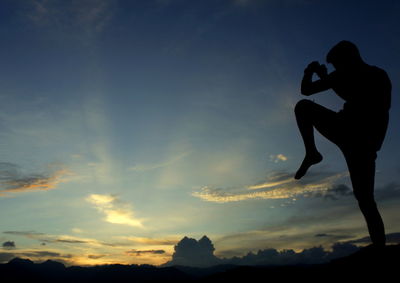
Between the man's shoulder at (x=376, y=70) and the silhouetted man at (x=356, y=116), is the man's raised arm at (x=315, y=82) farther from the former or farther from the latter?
the man's shoulder at (x=376, y=70)

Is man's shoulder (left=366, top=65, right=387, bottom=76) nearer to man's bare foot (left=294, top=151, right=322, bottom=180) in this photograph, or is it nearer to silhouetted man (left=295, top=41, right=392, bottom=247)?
silhouetted man (left=295, top=41, right=392, bottom=247)

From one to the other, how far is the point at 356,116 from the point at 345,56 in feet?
4.35

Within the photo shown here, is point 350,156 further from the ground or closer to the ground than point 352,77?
closer to the ground

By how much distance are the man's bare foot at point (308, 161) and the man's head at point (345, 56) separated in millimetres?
1958

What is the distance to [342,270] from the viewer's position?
262 inches

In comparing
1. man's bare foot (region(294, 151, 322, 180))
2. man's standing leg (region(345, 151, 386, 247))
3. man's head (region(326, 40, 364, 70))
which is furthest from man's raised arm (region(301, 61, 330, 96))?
man's standing leg (region(345, 151, 386, 247))

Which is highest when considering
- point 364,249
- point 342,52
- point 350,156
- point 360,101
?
point 342,52

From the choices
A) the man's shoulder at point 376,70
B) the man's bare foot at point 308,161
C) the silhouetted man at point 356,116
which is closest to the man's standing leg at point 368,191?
the silhouetted man at point 356,116

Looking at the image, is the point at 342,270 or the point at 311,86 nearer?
the point at 311,86

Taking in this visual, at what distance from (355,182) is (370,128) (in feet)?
3.87

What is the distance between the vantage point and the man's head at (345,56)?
5992 millimetres

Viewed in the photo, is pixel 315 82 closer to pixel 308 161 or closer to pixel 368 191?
pixel 308 161

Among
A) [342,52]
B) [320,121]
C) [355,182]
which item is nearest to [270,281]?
[355,182]

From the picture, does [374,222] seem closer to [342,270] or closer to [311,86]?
[342,270]
